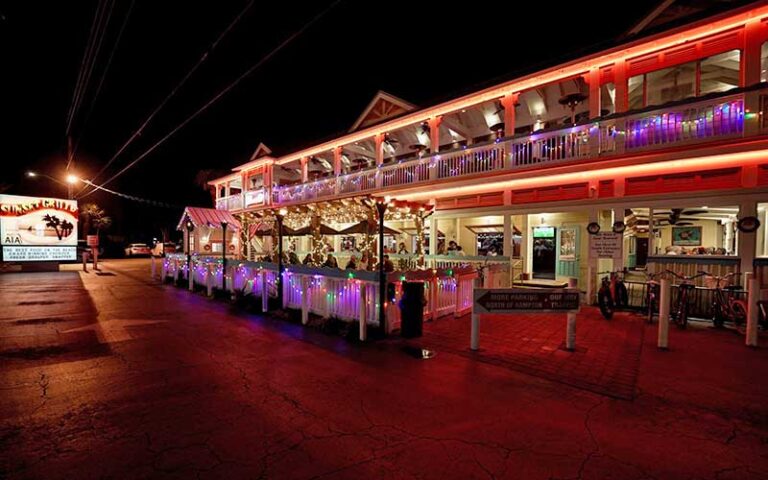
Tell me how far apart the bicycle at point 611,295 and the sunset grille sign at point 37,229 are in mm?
28462

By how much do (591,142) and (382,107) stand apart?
36.2 ft

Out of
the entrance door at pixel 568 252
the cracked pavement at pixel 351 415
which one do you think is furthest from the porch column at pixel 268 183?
the entrance door at pixel 568 252

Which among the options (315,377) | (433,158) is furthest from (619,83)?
(315,377)

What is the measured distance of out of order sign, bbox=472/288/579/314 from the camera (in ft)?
19.0

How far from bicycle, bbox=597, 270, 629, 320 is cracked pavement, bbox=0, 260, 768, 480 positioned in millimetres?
2154

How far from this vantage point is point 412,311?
6801mm

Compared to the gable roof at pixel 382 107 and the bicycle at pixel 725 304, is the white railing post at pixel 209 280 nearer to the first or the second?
the gable roof at pixel 382 107

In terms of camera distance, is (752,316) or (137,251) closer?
(752,316)

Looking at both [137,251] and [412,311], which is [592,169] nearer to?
[412,311]

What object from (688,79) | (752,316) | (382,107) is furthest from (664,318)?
(382,107)

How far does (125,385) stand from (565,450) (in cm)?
514

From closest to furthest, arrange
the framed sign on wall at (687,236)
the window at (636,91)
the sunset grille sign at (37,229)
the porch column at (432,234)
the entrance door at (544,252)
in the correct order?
the window at (636,91) → the framed sign on wall at (687,236) → the entrance door at (544,252) → the porch column at (432,234) → the sunset grille sign at (37,229)

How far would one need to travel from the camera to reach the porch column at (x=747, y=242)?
844 centimetres

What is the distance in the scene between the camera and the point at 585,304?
431 inches
